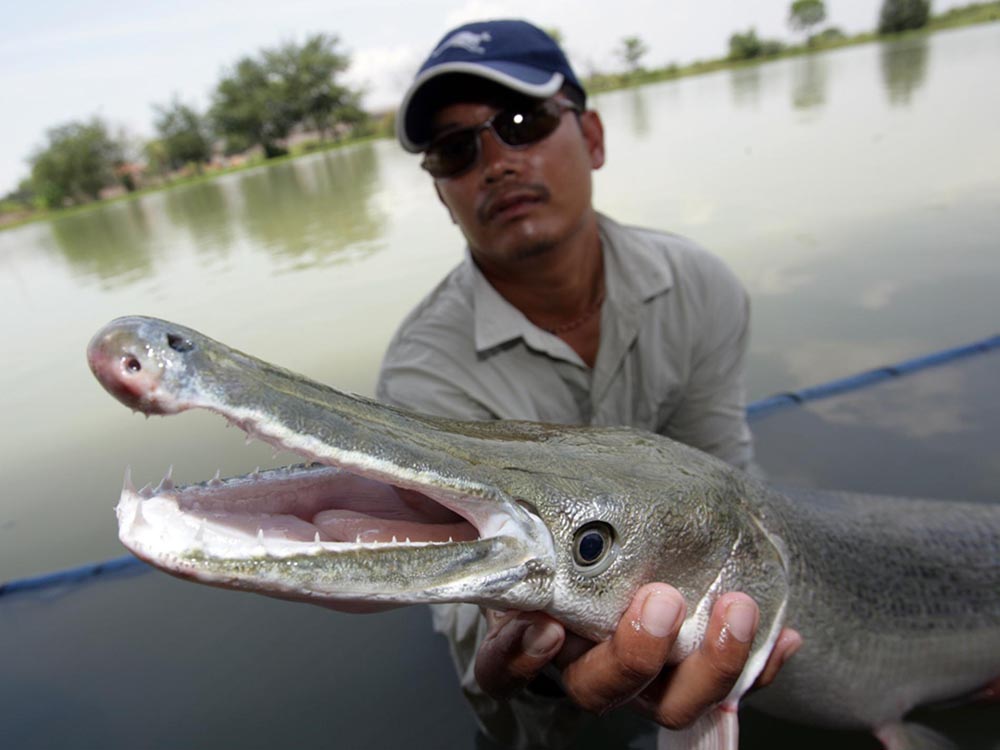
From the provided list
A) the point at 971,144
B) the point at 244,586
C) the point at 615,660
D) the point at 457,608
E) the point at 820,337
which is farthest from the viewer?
the point at 971,144

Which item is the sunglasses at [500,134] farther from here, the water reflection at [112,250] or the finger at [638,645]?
the water reflection at [112,250]

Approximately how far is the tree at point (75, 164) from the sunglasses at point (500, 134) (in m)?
60.0

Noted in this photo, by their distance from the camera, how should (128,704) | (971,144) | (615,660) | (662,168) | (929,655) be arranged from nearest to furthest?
(615,660) → (929,655) → (128,704) → (971,144) → (662,168)

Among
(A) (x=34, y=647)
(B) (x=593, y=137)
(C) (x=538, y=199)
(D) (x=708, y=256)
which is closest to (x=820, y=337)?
(D) (x=708, y=256)

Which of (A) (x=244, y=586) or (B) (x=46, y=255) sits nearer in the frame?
(A) (x=244, y=586)

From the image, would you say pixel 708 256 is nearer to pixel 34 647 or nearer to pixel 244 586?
pixel 244 586

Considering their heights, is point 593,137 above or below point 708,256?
above

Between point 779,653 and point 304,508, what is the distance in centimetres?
120

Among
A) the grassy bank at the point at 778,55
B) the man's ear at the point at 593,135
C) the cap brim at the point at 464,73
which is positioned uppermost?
the cap brim at the point at 464,73

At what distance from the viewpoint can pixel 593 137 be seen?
3.13 metres

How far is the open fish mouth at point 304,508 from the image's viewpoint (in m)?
0.98

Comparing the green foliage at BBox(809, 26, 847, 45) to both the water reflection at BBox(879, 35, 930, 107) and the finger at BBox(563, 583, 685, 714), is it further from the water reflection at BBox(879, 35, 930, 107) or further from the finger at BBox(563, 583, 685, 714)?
the finger at BBox(563, 583, 685, 714)

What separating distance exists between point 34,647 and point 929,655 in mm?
3377

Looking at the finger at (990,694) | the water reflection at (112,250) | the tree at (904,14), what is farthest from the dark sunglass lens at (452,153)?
the tree at (904,14)
